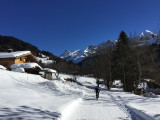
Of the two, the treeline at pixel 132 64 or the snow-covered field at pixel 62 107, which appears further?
the treeline at pixel 132 64

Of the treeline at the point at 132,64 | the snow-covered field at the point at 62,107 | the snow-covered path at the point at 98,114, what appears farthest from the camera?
the treeline at the point at 132,64

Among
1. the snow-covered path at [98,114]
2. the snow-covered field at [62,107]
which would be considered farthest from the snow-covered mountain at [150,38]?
the snow-covered path at [98,114]

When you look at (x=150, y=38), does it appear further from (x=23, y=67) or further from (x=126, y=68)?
(x=23, y=67)

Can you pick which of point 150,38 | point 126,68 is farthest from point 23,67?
point 150,38

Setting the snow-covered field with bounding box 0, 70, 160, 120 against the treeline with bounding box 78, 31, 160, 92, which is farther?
the treeline with bounding box 78, 31, 160, 92

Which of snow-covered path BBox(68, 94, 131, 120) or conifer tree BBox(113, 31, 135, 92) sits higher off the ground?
conifer tree BBox(113, 31, 135, 92)

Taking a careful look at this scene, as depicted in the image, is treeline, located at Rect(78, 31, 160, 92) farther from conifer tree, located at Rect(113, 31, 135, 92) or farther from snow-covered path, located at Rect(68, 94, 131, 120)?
snow-covered path, located at Rect(68, 94, 131, 120)

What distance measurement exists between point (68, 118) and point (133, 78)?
86.2ft

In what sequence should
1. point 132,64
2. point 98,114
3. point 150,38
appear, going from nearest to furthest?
point 98,114
point 150,38
point 132,64

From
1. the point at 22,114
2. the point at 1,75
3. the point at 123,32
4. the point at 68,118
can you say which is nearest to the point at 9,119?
the point at 22,114

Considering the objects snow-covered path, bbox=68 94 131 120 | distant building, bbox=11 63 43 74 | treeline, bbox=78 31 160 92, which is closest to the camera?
snow-covered path, bbox=68 94 131 120

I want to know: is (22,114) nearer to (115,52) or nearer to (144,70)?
(144,70)

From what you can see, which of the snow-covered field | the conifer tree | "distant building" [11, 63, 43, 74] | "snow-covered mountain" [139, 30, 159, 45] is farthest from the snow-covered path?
"distant building" [11, 63, 43, 74]

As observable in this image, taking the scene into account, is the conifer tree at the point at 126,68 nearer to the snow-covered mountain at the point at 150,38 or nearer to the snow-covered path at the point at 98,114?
the snow-covered mountain at the point at 150,38
